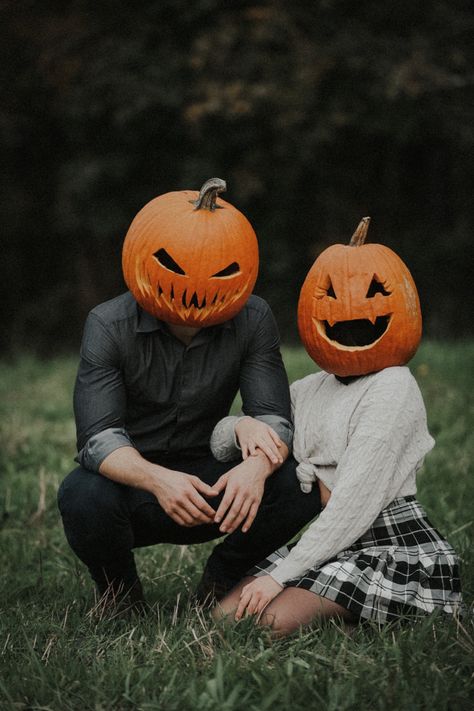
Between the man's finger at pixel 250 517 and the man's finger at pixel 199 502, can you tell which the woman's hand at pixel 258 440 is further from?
the man's finger at pixel 199 502

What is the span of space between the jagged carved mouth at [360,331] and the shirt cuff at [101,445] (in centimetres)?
81

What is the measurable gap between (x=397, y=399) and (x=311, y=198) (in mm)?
9531

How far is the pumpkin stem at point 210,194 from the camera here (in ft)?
9.93

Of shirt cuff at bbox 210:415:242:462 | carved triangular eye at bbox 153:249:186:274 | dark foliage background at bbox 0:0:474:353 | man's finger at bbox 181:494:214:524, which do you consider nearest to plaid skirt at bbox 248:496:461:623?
man's finger at bbox 181:494:214:524

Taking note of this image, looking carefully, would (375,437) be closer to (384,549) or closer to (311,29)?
(384,549)

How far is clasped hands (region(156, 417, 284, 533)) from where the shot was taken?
9.28ft

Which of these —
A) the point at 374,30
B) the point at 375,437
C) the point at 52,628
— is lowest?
the point at 52,628

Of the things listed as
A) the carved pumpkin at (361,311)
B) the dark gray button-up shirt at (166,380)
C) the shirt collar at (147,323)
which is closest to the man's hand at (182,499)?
the dark gray button-up shirt at (166,380)

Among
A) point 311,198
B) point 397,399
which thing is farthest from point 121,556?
point 311,198

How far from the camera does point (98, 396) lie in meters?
3.06

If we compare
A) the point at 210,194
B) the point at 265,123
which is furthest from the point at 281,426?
the point at 265,123

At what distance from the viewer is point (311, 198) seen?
39.7 feet

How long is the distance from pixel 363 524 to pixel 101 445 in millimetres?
904

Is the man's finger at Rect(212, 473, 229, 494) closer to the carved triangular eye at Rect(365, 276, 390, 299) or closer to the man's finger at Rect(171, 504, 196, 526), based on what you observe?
the man's finger at Rect(171, 504, 196, 526)
